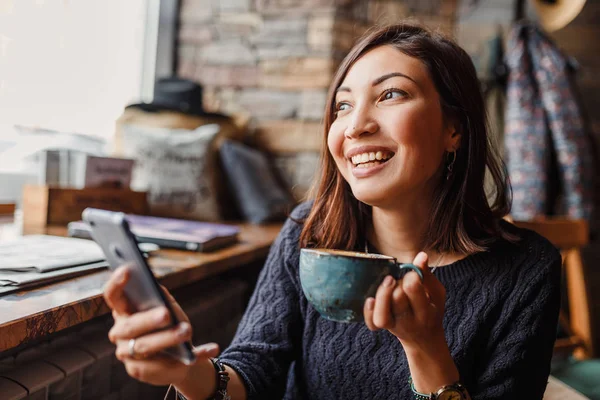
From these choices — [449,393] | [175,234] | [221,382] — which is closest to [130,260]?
[221,382]

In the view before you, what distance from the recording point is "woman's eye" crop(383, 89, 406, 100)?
3.18 ft

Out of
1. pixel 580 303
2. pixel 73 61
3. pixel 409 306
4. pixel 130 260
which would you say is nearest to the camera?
pixel 130 260

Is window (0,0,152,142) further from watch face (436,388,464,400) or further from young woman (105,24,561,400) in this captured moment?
watch face (436,388,464,400)

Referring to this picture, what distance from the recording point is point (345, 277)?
64cm

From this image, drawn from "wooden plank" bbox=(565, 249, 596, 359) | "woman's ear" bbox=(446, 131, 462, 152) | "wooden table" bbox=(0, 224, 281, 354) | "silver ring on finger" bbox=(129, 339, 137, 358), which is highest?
"woman's ear" bbox=(446, 131, 462, 152)

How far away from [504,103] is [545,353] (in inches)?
75.7

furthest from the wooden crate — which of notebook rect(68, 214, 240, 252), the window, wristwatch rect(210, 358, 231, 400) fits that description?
wristwatch rect(210, 358, 231, 400)

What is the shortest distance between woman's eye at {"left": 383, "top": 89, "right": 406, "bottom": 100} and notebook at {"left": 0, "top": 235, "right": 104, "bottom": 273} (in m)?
0.65

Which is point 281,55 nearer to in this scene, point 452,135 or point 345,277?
point 452,135

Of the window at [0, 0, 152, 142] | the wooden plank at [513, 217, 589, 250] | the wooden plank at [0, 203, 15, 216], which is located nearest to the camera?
the wooden plank at [0, 203, 15, 216]

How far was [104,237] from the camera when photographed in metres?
0.56

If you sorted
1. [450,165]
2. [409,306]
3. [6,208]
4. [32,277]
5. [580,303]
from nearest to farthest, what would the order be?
[409,306]
[32,277]
[450,165]
[6,208]
[580,303]

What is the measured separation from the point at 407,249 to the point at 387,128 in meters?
0.28

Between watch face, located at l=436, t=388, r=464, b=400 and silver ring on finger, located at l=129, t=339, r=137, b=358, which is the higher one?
silver ring on finger, located at l=129, t=339, r=137, b=358
